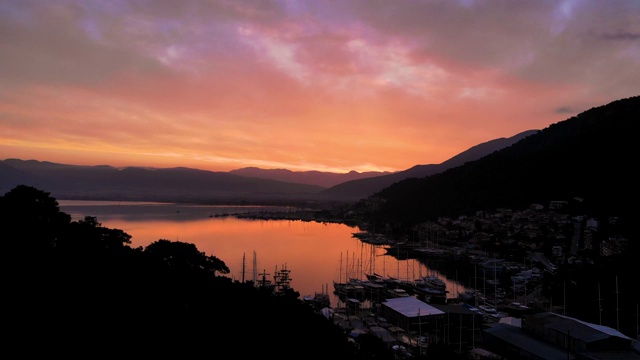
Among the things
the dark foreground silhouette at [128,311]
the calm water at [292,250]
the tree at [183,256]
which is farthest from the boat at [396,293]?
the dark foreground silhouette at [128,311]

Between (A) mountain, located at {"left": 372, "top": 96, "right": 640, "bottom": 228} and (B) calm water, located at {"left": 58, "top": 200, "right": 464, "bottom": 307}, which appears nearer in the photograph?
(B) calm water, located at {"left": 58, "top": 200, "right": 464, "bottom": 307}

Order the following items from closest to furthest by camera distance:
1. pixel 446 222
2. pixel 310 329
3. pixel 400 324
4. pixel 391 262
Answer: pixel 310 329
pixel 400 324
pixel 391 262
pixel 446 222

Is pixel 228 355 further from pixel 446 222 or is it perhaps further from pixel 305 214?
pixel 305 214

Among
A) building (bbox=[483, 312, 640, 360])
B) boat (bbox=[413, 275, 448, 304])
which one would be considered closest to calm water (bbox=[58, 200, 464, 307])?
boat (bbox=[413, 275, 448, 304])

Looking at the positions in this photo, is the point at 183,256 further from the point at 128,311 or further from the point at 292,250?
the point at 292,250

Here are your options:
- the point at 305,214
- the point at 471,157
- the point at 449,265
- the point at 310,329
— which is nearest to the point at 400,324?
the point at 310,329

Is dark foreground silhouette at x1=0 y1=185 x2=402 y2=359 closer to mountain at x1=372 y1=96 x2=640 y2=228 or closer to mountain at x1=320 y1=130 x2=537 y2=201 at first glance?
mountain at x1=372 y1=96 x2=640 y2=228
